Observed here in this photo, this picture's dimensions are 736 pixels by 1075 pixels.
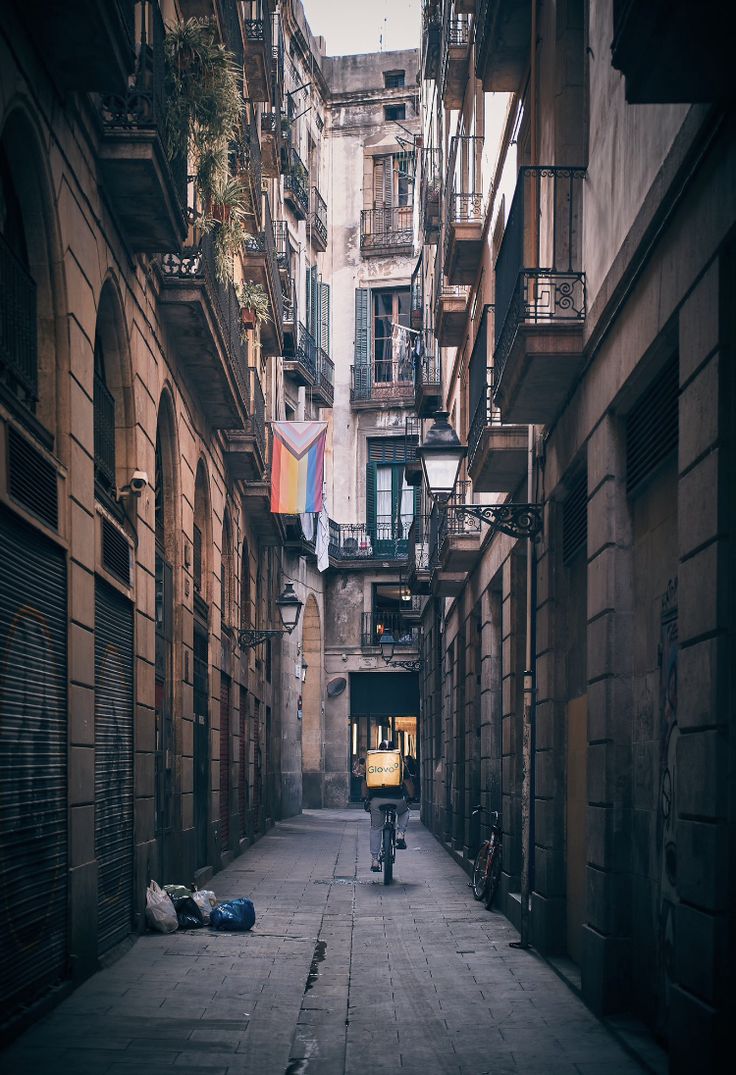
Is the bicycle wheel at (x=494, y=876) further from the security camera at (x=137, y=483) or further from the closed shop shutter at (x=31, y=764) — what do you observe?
the closed shop shutter at (x=31, y=764)

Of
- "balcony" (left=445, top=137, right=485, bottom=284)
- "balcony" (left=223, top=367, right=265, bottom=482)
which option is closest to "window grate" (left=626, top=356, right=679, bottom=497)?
"balcony" (left=445, top=137, right=485, bottom=284)

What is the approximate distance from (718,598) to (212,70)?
890 cm

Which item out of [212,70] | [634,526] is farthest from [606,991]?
[212,70]

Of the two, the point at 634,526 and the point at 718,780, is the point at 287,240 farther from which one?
the point at 718,780

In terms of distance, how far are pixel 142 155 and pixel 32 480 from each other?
3.29m

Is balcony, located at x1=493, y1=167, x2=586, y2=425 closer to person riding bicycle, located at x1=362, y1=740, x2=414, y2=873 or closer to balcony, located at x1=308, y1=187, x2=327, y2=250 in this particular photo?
person riding bicycle, located at x1=362, y1=740, x2=414, y2=873

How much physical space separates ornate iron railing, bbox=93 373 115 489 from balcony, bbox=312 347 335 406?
29.1 meters

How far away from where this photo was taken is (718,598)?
247 inches

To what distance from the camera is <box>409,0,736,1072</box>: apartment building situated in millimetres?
6324

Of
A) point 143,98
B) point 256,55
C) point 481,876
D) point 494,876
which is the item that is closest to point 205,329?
point 143,98

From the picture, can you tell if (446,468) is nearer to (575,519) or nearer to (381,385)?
(575,519)

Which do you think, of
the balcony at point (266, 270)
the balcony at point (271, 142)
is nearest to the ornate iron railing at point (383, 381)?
the balcony at point (271, 142)

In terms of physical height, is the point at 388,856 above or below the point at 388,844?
below

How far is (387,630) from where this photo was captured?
45.1 m
